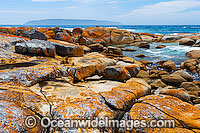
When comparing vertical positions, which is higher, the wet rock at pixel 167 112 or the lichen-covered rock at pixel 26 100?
the lichen-covered rock at pixel 26 100

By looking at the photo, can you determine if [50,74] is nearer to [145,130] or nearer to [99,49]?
[145,130]

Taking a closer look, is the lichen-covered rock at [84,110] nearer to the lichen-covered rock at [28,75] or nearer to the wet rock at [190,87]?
the lichen-covered rock at [28,75]

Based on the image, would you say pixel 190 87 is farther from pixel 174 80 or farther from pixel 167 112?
pixel 167 112

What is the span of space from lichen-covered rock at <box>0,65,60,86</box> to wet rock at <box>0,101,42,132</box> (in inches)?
58.4

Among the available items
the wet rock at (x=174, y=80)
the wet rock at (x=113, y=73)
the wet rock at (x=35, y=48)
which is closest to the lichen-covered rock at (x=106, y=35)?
the wet rock at (x=174, y=80)

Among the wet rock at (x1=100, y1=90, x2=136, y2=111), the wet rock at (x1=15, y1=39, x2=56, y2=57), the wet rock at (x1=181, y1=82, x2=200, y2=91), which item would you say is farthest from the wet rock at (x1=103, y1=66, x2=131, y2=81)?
the wet rock at (x1=181, y1=82, x2=200, y2=91)

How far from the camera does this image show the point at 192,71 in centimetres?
1328

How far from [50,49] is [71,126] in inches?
229

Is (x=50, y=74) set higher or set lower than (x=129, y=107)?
higher

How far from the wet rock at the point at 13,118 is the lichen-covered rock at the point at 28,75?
1482 millimetres

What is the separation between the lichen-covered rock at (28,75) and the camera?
186 inches

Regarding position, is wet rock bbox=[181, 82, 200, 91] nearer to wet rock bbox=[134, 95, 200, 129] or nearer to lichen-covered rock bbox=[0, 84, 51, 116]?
wet rock bbox=[134, 95, 200, 129]

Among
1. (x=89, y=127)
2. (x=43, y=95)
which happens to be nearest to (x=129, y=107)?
(x=89, y=127)

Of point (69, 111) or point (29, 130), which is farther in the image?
point (69, 111)
